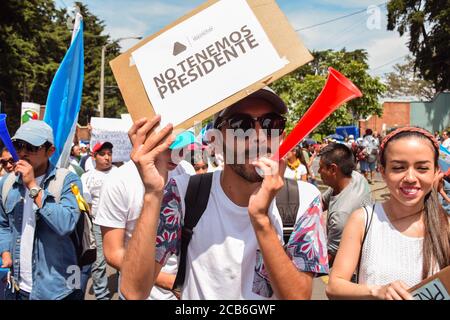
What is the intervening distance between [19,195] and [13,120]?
29780 millimetres

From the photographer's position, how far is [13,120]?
29.9m

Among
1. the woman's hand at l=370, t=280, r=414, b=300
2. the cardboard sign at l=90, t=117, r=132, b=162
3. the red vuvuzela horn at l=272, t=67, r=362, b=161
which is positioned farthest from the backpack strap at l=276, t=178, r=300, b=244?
the cardboard sign at l=90, t=117, r=132, b=162

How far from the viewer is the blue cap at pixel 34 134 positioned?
2870 mm

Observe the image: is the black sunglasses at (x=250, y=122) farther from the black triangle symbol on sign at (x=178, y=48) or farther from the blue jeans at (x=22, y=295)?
the blue jeans at (x=22, y=295)

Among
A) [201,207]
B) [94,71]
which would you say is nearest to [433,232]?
[201,207]

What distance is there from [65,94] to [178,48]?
2175 millimetres

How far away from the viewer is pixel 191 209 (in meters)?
1.74

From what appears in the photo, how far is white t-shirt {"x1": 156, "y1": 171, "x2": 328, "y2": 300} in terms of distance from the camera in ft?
5.42

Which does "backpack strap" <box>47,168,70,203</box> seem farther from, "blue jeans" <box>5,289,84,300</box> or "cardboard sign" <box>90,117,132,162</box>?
"cardboard sign" <box>90,117,132,162</box>

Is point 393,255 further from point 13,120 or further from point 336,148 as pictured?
point 13,120

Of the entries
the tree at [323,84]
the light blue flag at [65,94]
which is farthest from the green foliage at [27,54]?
the light blue flag at [65,94]

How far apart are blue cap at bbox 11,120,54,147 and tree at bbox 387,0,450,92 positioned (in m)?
33.1

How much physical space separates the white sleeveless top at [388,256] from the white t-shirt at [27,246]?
2.08 metres

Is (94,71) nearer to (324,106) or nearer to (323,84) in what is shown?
(323,84)
